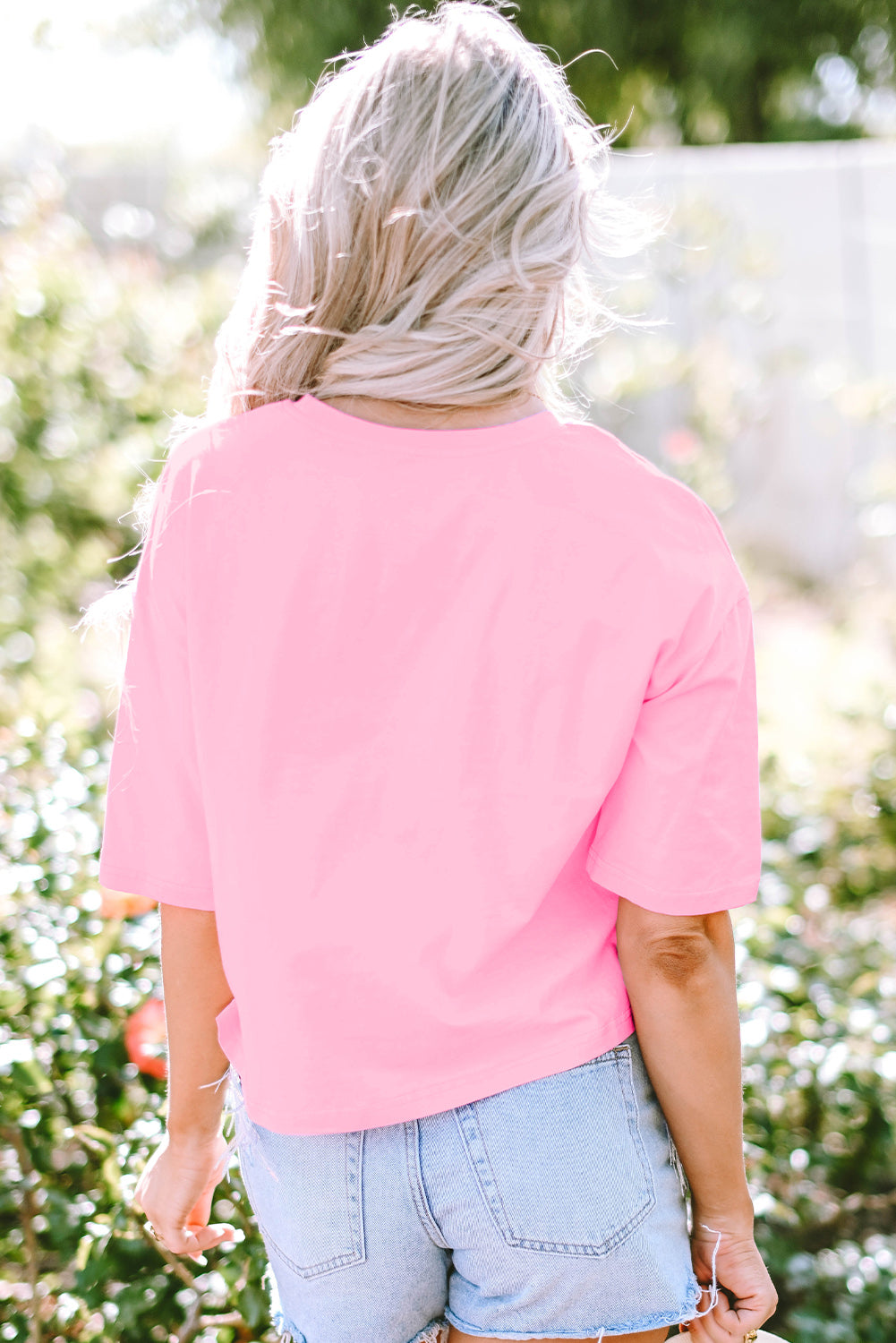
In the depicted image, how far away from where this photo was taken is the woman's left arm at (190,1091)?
1.21 m

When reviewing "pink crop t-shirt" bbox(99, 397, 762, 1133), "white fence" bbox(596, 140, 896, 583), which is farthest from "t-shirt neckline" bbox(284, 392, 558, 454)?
"white fence" bbox(596, 140, 896, 583)

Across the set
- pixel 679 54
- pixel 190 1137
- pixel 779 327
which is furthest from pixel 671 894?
pixel 679 54

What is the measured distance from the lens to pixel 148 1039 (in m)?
1.70

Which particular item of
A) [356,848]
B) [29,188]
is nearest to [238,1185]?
[356,848]

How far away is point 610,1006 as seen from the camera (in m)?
1.11

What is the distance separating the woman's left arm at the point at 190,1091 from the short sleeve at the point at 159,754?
5 centimetres

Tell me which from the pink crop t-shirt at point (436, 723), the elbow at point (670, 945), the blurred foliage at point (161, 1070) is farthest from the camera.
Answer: the blurred foliage at point (161, 1070)

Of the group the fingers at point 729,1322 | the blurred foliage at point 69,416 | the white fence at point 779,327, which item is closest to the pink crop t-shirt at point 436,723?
the fingers at point 729,1322

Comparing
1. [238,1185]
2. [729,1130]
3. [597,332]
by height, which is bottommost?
[238,1185]

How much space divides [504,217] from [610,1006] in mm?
683

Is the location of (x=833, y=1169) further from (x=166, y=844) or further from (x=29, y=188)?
(x=29, y=188)

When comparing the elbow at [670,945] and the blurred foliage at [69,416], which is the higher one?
the elbow at [670,945]

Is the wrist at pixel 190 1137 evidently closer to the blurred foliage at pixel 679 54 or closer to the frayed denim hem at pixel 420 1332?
the frayed denim hem at pixel 420 1332

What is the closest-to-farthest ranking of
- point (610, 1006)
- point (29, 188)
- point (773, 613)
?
1. point (610, 1006)
2. point (29, 188)
3. point (773, 613)
